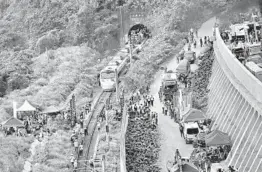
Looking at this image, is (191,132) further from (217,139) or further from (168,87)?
(168,87)

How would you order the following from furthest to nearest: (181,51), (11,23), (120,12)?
(11,23) < (120,12) < (181,51)

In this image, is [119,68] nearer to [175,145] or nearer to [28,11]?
[175,145]

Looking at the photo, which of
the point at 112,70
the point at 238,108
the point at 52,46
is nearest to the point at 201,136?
the point at 238,108

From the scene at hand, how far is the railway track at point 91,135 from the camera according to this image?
3759 cm

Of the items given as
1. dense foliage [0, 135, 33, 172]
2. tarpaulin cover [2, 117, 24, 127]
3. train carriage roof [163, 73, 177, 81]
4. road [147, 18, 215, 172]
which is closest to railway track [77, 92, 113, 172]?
dense foliage [0, 135, 33, 172]

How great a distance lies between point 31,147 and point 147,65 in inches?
749

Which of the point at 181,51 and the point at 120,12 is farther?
the point at 120,12

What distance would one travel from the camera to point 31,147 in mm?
40281

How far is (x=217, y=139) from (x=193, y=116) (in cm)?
454

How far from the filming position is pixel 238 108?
37125 mm

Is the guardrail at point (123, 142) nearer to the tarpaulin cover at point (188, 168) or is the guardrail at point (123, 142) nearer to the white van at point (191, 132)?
the tarpaulin cover at point (188, 168)

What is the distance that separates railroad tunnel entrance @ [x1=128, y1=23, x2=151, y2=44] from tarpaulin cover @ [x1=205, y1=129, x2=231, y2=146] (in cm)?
3528

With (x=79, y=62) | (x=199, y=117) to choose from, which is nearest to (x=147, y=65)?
(x=79, y=62)

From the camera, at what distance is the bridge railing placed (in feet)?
110
